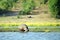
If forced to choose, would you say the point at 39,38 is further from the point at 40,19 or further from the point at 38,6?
the point at 38,6

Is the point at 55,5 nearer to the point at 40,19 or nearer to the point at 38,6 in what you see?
the point at 40,19

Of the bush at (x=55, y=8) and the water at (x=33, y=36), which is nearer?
the water at (x=33, y=36)

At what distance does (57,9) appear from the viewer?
5378 centimetres

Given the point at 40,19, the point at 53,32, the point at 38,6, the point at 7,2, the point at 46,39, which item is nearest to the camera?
the point at 46,39

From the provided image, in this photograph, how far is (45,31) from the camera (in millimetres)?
37156

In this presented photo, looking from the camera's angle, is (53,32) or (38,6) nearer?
(53,32)

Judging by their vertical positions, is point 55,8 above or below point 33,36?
above

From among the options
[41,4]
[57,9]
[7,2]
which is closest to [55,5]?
[57,9]

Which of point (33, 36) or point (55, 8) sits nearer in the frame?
point (33, 36)

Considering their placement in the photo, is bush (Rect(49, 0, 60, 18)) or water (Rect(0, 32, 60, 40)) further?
bush (Rect(49, 0, 60, 18))

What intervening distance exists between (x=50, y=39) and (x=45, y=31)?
6480 mm

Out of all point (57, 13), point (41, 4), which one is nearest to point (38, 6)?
point (41, 4)

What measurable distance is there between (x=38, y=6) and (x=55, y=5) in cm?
1846

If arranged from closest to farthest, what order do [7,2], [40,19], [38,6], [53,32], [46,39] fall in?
[46,39], [53,32], [40,19], [7,2], [38,6]
